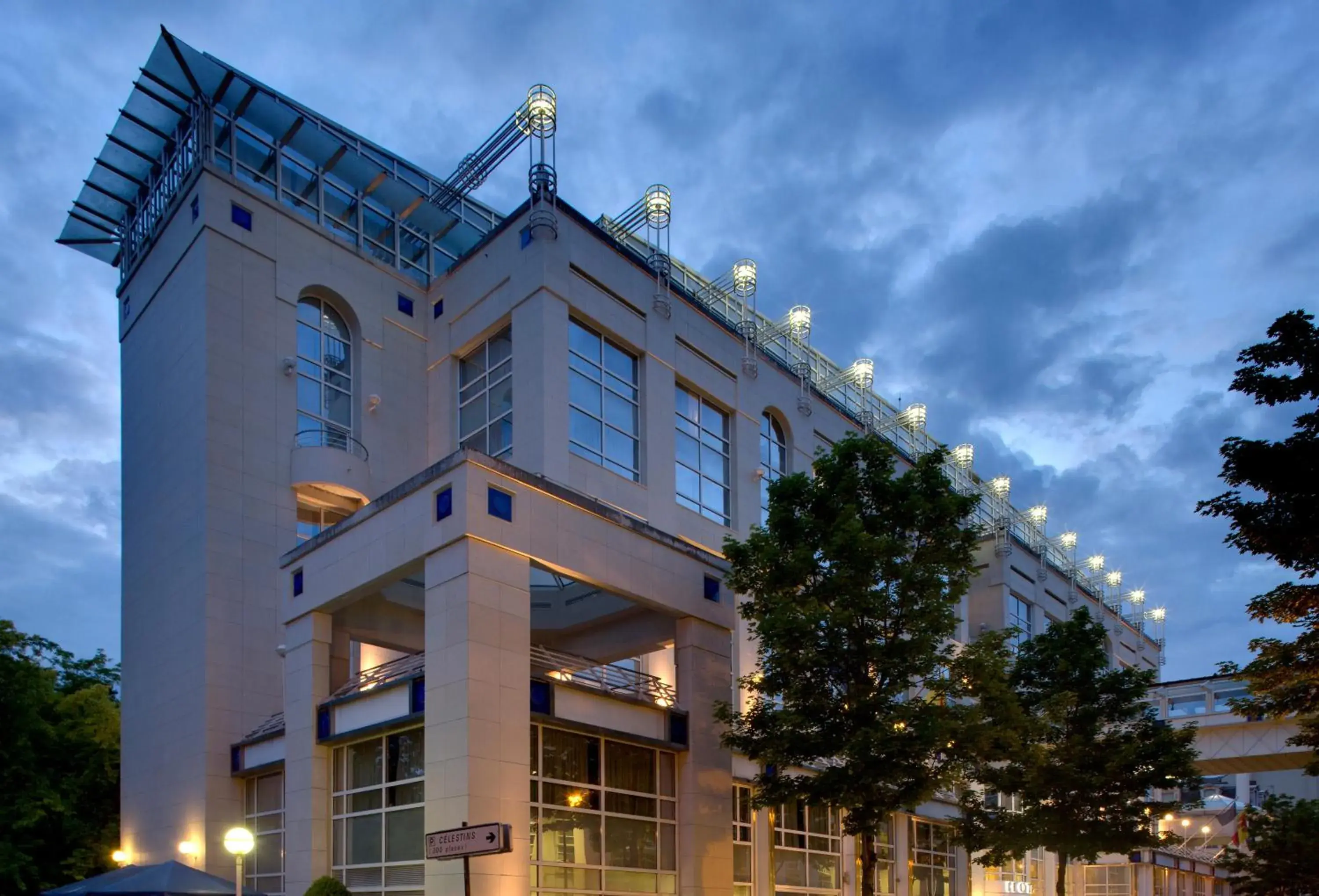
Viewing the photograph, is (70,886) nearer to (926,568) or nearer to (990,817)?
(926,568)

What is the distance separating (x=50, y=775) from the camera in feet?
122

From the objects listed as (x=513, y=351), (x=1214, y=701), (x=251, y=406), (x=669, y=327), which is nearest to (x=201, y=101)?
(x=251, y=406)

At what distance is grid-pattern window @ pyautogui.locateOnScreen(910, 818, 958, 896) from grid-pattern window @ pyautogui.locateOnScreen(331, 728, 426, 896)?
23.1 meters

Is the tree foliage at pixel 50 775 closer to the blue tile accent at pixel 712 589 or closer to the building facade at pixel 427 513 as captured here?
the building facade at pixel 427 513

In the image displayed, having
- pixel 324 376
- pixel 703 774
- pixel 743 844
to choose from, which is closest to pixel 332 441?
pixel 324 376

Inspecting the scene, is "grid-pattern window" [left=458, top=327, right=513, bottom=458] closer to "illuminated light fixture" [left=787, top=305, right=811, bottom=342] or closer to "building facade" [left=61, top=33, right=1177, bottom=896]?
"building facade" [left=61, top=33, right=1177, bottom=896]

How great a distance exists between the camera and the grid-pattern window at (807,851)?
105 feet

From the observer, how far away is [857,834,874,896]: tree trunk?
75.1ft

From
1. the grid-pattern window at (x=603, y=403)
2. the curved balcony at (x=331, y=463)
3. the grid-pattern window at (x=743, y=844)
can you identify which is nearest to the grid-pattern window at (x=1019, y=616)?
the grid-pattern window at (x=603, y=403)

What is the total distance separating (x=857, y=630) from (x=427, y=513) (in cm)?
899

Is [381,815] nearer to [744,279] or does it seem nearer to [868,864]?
[868,864]

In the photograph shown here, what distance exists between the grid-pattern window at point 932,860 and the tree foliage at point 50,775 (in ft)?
86.5

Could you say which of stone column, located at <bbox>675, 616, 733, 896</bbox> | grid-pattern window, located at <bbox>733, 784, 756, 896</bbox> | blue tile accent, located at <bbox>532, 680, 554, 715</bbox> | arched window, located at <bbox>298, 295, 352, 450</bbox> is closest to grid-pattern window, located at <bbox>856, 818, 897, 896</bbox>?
grid-pattern window, located at <bbox>733, 784, 756, 896</bbox>

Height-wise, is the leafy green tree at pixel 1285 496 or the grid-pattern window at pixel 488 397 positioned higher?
the grid-pattern window at pixel 488 397
